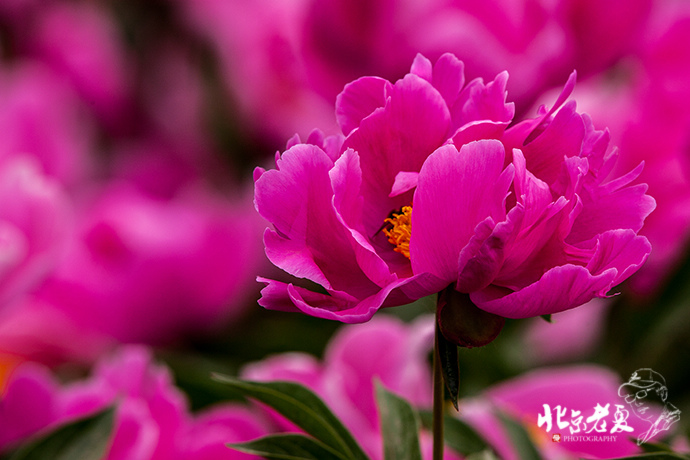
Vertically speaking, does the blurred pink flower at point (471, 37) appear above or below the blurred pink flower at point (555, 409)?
above

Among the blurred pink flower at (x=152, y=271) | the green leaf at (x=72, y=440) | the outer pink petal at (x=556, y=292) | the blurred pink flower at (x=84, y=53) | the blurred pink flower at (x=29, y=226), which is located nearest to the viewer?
the outer pink petal at (x=556, y=292)

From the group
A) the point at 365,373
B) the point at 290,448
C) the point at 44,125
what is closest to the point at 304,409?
the point at 290,448

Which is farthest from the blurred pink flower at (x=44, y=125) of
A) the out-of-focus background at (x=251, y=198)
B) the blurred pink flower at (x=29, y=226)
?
the blurred pink flower at (x=29, y=226)

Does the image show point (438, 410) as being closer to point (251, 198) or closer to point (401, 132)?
point (401, 132)

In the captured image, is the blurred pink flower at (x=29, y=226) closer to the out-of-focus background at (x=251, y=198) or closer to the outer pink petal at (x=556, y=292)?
the out-of-focus background at (x=251, y=198)

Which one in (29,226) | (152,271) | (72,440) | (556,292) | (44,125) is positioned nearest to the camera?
(556,292)

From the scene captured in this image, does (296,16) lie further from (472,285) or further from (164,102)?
(472,285)
